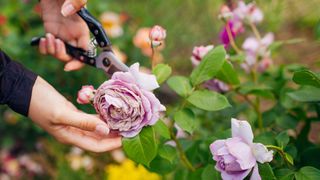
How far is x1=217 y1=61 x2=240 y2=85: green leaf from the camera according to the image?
1168 mm

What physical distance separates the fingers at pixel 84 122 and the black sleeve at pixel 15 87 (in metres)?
0.09

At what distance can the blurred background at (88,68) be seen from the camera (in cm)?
239

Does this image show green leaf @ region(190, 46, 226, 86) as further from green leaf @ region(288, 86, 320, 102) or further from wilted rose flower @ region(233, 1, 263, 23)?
wilted rose flower @ region(233, 1, 263, 23)

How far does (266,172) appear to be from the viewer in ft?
3.07

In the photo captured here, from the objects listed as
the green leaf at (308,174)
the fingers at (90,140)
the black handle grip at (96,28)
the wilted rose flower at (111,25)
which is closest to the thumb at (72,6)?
the black handle grip at (96,28)

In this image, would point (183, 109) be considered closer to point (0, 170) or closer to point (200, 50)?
point (200, 50)

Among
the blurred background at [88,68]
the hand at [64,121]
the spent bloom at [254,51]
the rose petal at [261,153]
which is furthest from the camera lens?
the blurred background at [88,68]

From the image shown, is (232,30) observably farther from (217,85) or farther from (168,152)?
(168,152)

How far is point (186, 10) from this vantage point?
3.32 meters

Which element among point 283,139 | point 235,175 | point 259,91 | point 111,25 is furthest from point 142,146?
point 111,25

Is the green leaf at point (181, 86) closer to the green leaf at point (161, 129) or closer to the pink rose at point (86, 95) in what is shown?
the green leaf at point (161, 129)

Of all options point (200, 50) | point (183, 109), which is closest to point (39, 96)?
Result: point (183, 109)

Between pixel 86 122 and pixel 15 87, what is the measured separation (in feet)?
0.60

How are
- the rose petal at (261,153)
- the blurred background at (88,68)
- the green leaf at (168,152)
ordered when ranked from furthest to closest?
the blurred background at (88,68) < the green leaf at (168,152) < the rose petal at (261,153)
